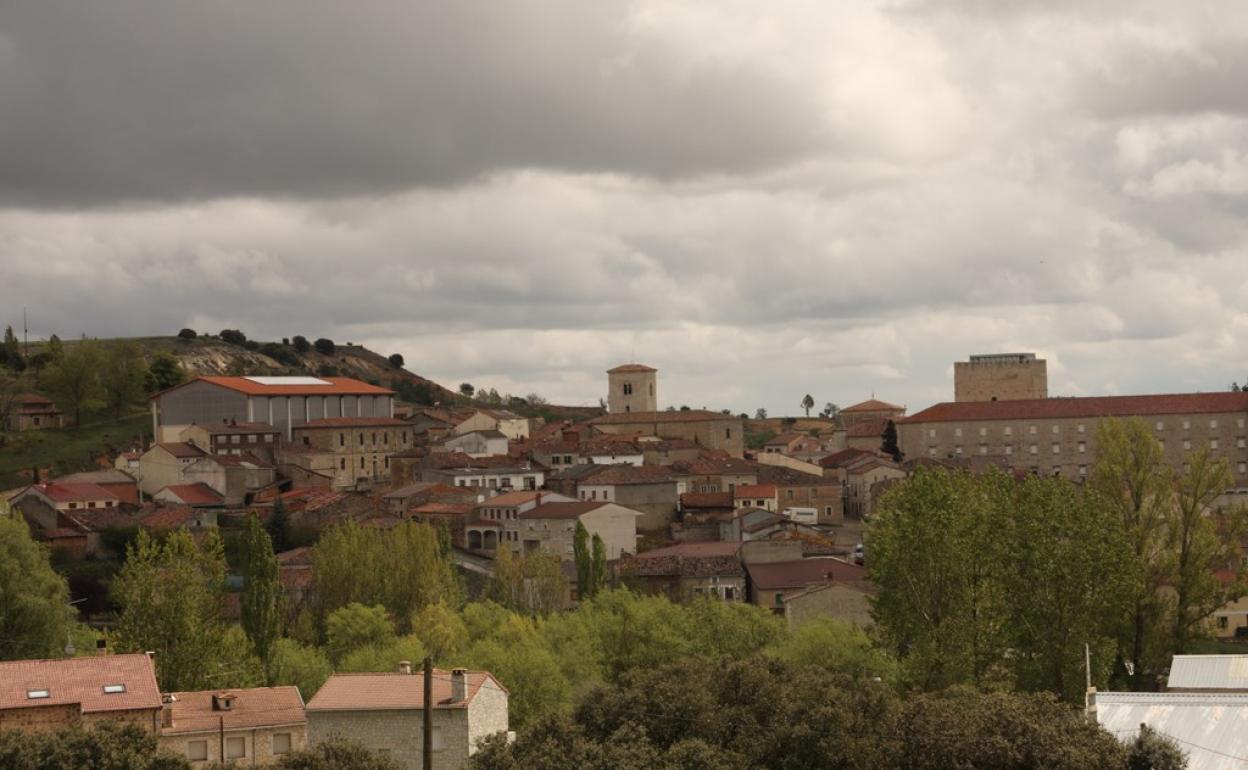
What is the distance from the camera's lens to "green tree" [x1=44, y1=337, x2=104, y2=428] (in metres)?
111

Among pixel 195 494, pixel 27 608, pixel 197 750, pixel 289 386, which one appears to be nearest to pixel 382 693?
pixel 197 750

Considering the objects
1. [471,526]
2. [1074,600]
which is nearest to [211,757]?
[1074,600]

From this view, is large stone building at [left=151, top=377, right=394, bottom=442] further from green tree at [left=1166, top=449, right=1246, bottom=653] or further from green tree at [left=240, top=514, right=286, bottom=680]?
green tree at [left=1166, top=449, right=1246, bottom=653]

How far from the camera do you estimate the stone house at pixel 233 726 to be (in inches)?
1328

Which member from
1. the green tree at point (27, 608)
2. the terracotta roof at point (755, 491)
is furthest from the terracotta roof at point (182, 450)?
the green tree at point (27, 608)

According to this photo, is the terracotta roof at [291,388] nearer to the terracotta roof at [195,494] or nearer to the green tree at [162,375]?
the terracotta roof at [195,494]

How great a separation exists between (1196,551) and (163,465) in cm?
5958

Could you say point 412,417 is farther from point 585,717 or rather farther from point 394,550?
point 585,717

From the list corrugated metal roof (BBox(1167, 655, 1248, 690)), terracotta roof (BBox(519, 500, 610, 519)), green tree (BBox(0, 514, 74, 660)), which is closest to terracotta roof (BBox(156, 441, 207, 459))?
terracotta roof (BBox(519, 500, 610, 519))

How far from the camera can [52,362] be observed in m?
123

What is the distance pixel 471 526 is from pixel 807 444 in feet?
180

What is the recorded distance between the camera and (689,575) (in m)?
71.5

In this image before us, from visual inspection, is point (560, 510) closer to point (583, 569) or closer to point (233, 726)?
point (583, 569)

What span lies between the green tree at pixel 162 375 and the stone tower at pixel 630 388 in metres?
37.4
